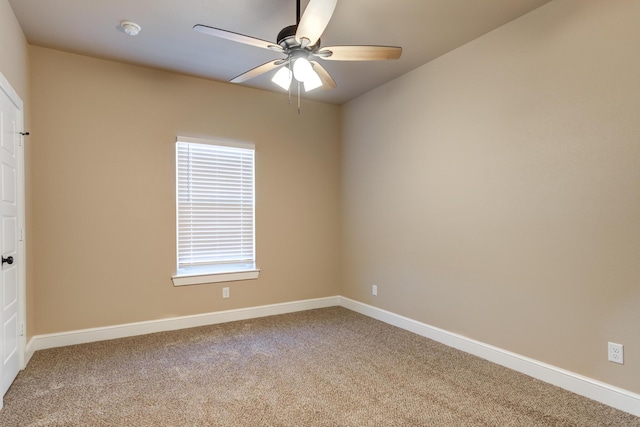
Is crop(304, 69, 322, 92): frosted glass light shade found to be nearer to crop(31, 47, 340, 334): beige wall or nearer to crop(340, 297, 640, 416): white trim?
crop(31, 47, 340, 334): beige wall

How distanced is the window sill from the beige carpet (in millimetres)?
593

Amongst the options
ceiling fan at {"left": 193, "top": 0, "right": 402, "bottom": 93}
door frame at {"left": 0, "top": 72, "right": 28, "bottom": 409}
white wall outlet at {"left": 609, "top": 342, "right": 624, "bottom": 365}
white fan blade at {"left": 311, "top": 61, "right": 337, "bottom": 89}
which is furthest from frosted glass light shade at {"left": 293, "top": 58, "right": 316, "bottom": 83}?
white wall outlet at {"left": 609, "top": 342, "right": 624, "bottom": 365}

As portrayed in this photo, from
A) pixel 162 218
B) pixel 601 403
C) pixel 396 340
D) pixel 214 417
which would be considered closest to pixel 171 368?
pixel 214 417

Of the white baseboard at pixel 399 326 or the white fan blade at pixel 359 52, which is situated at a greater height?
the white fan blade at pixel 359 52

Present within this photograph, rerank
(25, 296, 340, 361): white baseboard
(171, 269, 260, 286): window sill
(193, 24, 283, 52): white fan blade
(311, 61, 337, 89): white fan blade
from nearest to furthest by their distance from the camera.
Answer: (193, 24, 283, 52): white fan blade < (311, 61, 337, 89): white fan blade < (25, 296, 340, 361): white baseboard < (171, 269, 260, 286): window sill

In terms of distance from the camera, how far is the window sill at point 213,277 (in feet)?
12.6

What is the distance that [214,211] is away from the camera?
4098mm

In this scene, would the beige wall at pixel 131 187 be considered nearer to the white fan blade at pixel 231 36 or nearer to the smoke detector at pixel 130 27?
the smoke detector at pixel 130 27

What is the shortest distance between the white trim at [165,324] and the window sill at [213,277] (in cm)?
36

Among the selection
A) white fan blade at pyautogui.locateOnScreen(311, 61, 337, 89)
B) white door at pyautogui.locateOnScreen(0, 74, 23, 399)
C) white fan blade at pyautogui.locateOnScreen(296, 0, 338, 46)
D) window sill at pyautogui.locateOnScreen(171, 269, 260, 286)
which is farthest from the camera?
window sill at pyautogui.locateOnScreen(171, 269, 260, 286)

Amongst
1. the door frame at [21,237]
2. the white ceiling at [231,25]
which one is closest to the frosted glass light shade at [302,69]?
the white ceiling at [231,25]

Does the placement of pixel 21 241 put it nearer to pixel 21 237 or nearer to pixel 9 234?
pixel 21 237

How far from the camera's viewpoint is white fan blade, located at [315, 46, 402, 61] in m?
2.23

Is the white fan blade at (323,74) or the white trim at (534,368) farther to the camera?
the white fan blade at (323,74)
